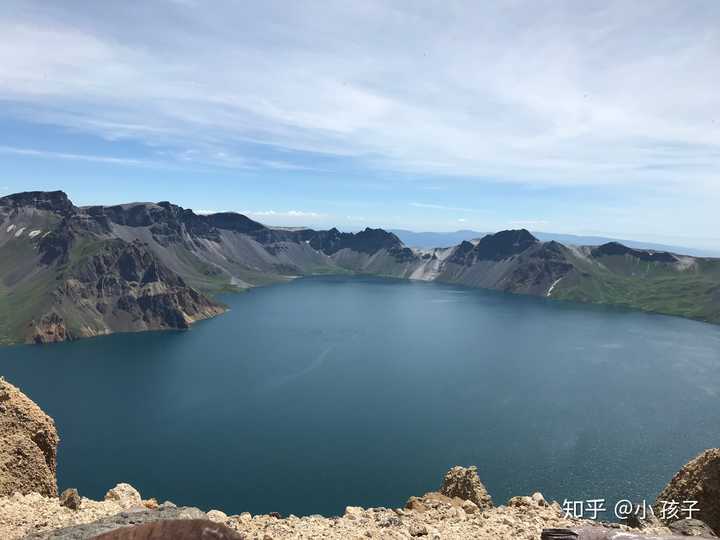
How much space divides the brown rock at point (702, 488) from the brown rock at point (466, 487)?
13.1 meters

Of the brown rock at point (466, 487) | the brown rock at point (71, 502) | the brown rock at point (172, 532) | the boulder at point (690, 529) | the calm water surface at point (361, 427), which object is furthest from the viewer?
the calm water surface at point (361, 427)

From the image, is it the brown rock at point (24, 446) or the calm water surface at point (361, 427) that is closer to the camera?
the brown rock at point (24, 446)

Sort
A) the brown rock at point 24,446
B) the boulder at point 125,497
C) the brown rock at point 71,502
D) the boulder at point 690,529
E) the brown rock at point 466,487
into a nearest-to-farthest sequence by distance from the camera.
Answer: the boulder at point 690,529 → the brown rock at point 71,502 → the boulder at point 125,497 → the brown rock at point 24,446 → the brown rock at point 466,487

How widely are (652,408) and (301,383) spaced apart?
115 meters

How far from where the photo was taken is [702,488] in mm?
26562

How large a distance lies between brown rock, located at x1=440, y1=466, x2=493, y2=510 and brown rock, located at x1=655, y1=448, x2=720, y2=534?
42.8 feet

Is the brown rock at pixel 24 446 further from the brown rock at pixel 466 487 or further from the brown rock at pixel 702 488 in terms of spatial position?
the brown rock at pixel 702 488

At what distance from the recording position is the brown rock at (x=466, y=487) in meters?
37.2

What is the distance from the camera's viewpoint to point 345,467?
101m

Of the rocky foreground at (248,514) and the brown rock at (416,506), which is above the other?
the rocky foreground at (248,514)

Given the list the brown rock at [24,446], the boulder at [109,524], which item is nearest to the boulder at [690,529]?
the boulder at [109,524]

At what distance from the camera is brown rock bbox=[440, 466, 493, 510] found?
122ft

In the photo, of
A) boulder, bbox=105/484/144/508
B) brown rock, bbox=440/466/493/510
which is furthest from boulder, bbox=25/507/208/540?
brown rock, bbox=440/466/493/510

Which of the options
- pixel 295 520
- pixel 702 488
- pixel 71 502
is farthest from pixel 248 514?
pixel 702 488
